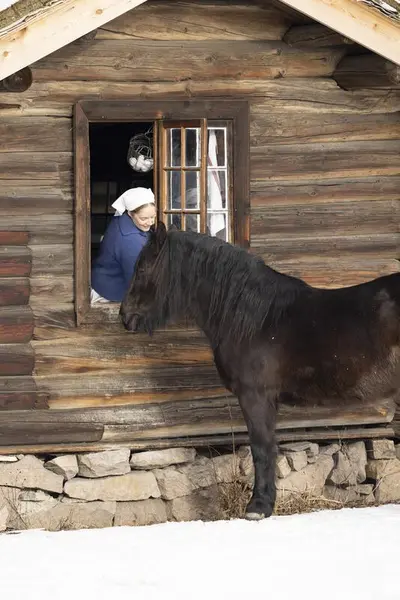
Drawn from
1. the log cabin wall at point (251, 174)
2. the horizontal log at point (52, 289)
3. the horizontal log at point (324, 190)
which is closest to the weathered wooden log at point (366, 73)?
the log cabin wall at point (251, 174)

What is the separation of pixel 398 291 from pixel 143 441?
2388mm

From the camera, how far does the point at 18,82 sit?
9.45m

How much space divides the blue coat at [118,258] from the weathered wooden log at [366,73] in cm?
189

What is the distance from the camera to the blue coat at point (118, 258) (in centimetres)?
964

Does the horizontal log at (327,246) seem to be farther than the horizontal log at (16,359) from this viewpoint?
Yes

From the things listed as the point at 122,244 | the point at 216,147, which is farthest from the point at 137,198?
the point at 216,147

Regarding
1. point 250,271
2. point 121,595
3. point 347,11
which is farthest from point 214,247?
point 121,595

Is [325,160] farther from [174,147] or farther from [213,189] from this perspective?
[174,147]

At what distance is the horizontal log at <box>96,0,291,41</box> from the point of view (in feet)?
31.7

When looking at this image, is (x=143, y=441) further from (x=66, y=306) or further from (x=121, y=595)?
(x=121, y=595)

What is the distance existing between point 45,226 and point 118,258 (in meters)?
0.58

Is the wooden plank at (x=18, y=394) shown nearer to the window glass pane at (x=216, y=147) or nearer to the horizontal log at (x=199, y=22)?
the window glass pane at (x=216, y=147)

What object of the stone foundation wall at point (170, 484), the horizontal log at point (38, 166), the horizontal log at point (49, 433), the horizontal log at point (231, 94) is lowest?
the stone foundation wall at point (170, 484)

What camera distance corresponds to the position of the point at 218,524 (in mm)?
8953
